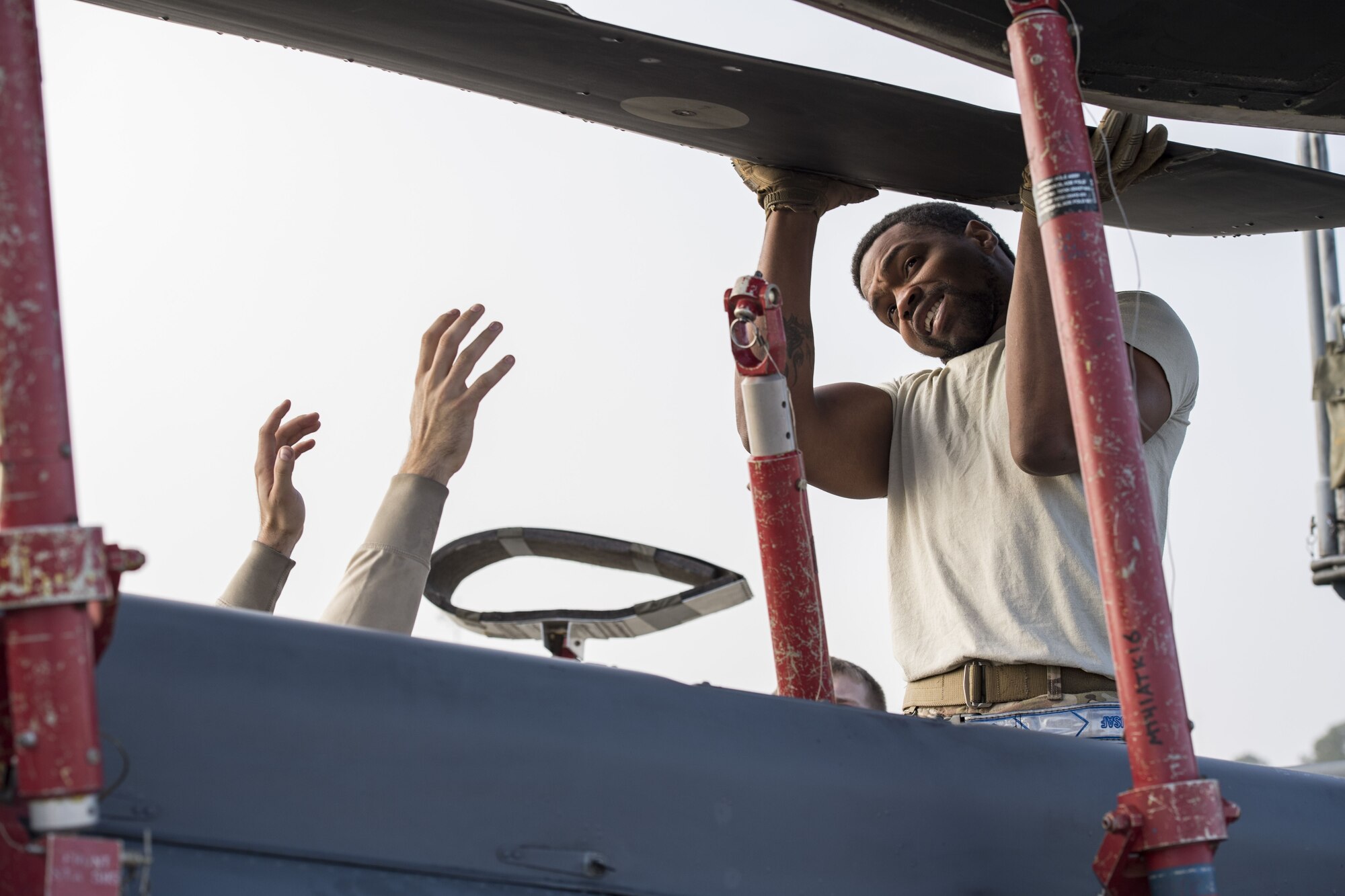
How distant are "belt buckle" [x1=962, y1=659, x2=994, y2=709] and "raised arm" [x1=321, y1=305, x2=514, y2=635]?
0.82 meters

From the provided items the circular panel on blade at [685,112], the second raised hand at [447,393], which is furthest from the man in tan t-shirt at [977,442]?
the second raised hand at [447,393]

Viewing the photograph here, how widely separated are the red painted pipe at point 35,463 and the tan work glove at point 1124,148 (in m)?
1.35

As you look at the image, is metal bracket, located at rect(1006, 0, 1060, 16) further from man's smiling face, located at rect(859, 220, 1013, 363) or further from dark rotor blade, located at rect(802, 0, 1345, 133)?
man's smiling face, located at rect(859, 220, 1013, 363)

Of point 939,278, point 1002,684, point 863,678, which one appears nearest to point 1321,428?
point 863,678

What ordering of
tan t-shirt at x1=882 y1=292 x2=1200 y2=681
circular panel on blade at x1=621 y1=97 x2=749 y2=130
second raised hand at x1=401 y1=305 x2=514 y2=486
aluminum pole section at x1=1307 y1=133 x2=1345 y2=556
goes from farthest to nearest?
aluminum pole section at x1=1307 y1=133 x2=1345 y2=556, second raised hand at x1=401 y1=305 x2=514 y2=486, tan t-shirt at x1=882 y1=292 x2=1200 y2=681, circular panel on blade at x1=621 y1=97 x2=749 y2=130

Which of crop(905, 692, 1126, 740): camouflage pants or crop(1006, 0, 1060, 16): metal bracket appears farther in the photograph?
crop(905, 692, 1126, 740): camouflage pants

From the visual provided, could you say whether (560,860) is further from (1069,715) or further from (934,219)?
(934,219)

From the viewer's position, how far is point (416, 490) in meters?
2.00

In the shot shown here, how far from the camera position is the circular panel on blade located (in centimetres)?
173

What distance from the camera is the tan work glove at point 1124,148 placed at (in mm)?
1749

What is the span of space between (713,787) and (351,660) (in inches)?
13.8

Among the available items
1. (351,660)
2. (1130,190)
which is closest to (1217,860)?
(351,660)

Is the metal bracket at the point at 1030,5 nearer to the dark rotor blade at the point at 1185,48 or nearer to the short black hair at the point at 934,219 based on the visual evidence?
the dark rotor blade at the point at 1185,48

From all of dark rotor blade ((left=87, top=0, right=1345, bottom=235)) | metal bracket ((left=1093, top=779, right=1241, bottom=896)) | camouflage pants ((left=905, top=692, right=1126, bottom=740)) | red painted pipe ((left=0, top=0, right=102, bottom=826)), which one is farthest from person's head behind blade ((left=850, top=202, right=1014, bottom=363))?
red painted pipe ((left=0, top=0, right=102, bottom=826))
